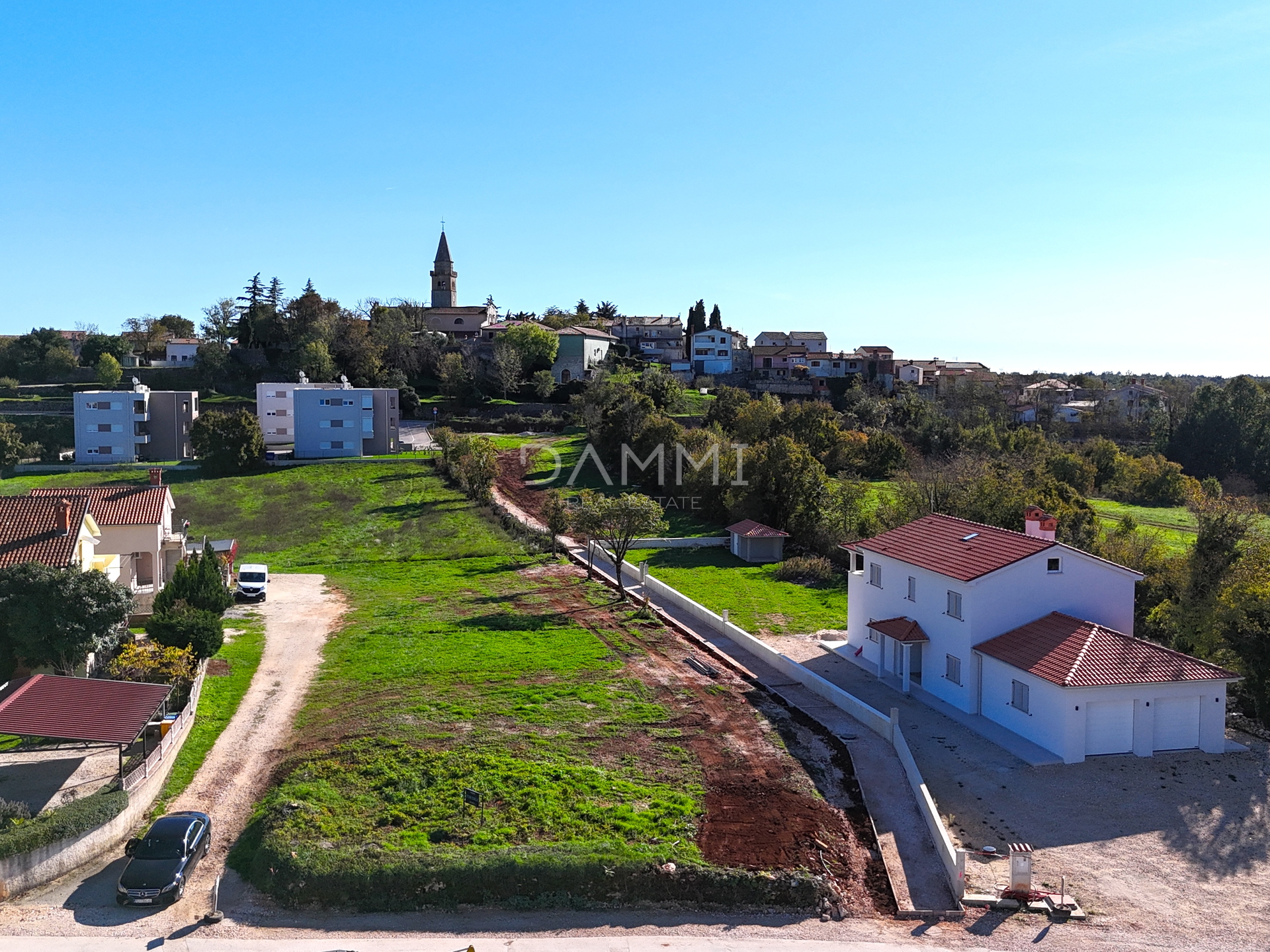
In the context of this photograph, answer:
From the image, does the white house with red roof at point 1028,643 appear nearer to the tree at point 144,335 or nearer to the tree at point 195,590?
the tree at point 195,590

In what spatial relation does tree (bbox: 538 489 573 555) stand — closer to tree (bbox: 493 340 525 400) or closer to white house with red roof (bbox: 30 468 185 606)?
white house with red roof (bbox: 30 468 185 606)

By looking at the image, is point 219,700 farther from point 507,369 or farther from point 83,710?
point 507,369

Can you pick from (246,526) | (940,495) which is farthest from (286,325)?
(940,495)

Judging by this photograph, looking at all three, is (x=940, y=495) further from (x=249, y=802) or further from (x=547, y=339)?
(x=547, y=339)

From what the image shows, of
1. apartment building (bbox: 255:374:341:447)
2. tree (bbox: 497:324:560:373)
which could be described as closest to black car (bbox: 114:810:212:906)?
apartment building (bbox: 255:374:341:447)

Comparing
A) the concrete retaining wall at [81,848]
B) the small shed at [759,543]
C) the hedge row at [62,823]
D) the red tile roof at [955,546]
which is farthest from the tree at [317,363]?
the hedge row at [62,823]

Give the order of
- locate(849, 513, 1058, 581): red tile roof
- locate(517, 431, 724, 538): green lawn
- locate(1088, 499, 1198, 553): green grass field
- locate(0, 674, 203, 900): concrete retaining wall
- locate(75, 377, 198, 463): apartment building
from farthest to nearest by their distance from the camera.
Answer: locate(75, 377, 198, 463): apartment building
locate(517, 431, 724, 538): green lawn
locate(1088, 499, 1198, 553): green grass field
locate(849, 513, 1058, 581): red tile roof
locate(0, 674, 203, 900): concrete retaining wall

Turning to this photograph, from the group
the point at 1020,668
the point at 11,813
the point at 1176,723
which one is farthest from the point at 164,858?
the point at 1176,723
